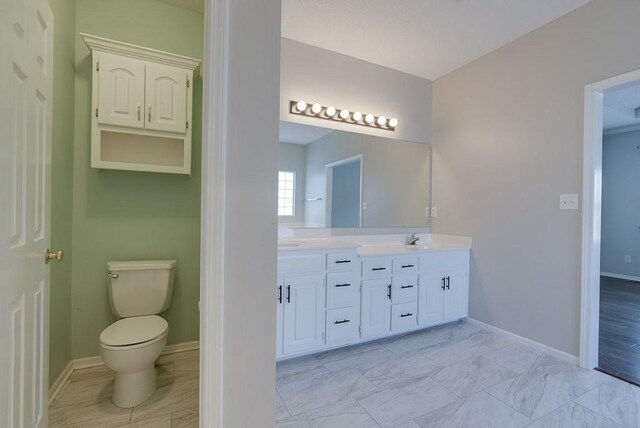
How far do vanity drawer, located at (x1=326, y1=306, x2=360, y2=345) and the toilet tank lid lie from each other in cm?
124

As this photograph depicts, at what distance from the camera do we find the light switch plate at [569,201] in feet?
7.07

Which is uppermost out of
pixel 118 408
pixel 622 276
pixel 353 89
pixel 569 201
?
pixel 353 89

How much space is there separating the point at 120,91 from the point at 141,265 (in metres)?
1.18

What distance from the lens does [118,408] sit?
1.63 meters

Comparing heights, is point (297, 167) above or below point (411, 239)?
above

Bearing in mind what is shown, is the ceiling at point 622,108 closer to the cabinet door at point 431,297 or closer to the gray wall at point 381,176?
the gray wall at point 381,176

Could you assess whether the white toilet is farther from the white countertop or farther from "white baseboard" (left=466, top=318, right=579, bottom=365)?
"white baseboard" (left=466, top=318, right=579, bottom=365)

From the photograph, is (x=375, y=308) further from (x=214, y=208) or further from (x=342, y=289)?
(x=214, y=208)

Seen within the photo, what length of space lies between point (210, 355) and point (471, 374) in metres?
1.86

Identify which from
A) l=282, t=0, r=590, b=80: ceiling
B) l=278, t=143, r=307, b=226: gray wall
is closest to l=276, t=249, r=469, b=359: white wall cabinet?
l=278, t=143, r=307, b=226: gray wall

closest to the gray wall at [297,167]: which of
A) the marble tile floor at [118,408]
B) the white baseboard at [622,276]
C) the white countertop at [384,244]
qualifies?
the white countertop at [384,244]

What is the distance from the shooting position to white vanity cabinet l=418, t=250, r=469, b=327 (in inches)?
105

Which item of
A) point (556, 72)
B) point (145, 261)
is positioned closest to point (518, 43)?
point (556, 72)

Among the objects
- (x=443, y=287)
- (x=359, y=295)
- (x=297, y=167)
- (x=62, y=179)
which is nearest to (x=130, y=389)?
(x=62, y=179)
